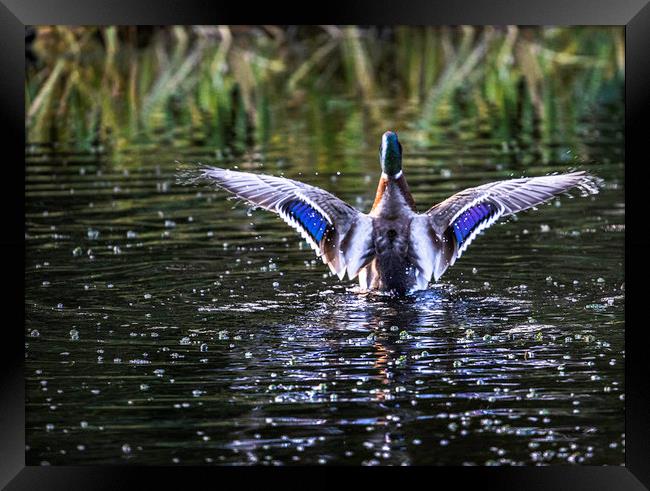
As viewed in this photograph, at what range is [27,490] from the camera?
8320mm

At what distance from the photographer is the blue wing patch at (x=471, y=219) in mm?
11195

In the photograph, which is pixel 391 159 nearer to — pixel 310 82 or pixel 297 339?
pixel 297 339

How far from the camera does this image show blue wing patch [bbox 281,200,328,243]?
11148mm

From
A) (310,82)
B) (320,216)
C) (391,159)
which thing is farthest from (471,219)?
(310,82)

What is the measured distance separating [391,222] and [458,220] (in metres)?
0.50

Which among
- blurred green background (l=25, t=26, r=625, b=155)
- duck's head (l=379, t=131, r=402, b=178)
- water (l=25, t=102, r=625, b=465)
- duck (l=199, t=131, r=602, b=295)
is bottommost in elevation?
water (l=25, t=102, r=625, b=465)

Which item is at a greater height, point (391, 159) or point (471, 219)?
point (391, 159)

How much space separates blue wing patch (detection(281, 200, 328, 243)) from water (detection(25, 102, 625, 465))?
477 millimetres

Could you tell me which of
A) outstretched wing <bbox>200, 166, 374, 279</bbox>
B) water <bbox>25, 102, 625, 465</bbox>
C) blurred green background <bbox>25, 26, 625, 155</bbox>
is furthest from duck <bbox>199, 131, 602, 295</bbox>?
blurred green background <bbox>25, 26, 625, 155</bbox>

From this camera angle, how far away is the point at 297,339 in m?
9.99

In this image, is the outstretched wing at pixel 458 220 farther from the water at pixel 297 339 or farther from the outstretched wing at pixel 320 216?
the outstretched wing at pixel 320 216

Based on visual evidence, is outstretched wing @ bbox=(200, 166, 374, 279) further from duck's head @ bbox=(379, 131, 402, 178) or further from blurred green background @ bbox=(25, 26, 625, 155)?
blurred green background @ bbox=(25, 26, 625, 155)
